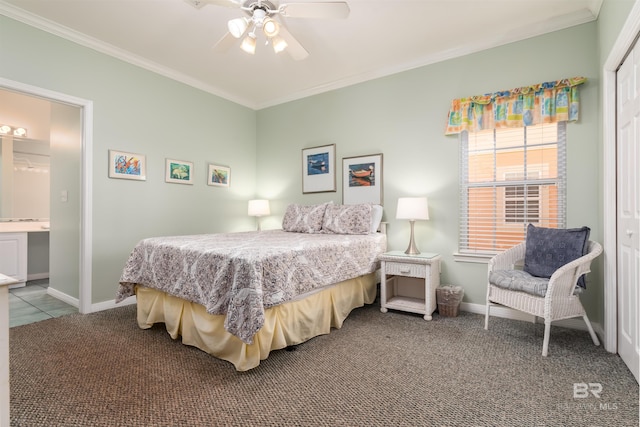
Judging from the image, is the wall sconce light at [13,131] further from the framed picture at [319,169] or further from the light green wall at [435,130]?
the framed picture at [319,169]

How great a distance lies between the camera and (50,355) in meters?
2.27

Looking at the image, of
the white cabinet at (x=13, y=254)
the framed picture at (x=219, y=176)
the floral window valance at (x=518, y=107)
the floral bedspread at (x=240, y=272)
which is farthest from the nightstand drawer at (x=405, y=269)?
the white cabinet at (x=13, y=254)

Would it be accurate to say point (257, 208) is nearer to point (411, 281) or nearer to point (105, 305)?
point (105, 305)

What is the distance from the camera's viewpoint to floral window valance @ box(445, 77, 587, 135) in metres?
2.78

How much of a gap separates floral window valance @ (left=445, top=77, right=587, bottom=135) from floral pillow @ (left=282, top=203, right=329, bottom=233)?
168 cm

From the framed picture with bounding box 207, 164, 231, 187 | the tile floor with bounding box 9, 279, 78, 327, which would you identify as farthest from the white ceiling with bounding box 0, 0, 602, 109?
the tile floor with bounding box 9, 279, 78, 327

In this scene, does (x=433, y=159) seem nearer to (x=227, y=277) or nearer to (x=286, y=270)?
(x=286, y=270)

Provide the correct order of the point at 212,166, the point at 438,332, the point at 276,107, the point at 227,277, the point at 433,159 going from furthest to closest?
1. the point at 276,107
2. the point at 212,166
3. the point at 433,159
4. the point at 438,332
5. the point at 227,277

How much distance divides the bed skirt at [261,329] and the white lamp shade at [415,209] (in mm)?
875

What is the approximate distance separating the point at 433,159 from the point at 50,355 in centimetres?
377

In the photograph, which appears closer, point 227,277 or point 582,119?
point 227,277

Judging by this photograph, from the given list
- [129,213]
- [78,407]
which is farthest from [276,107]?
[78,407]

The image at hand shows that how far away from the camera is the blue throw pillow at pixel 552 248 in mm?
2465

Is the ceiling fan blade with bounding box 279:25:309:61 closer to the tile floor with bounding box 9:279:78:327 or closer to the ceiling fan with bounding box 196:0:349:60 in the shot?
the ceiling fan with bounding box 196:0:349:60
